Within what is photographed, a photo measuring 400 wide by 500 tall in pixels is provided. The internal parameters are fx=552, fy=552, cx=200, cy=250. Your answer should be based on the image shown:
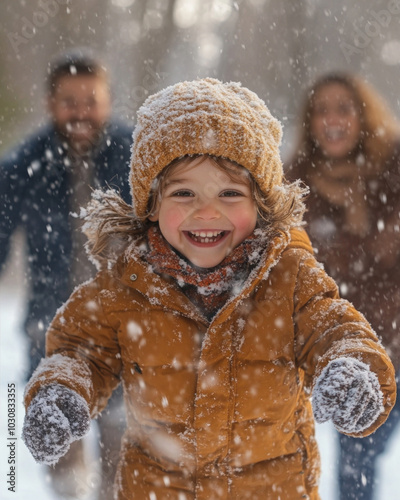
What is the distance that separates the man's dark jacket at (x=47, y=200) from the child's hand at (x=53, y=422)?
51.9 inches

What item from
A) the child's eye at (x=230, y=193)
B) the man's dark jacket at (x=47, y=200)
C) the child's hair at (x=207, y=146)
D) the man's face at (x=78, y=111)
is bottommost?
the child's eye at (x=230, y=193)

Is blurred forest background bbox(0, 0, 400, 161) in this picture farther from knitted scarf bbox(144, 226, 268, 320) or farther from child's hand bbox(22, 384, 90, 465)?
child's hand bbox(22, 384, 90, 465)

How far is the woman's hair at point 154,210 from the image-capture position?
173cm

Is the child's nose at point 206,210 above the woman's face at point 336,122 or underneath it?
underneath

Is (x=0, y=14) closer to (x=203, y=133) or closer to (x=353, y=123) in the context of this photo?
(x=353, y=123)

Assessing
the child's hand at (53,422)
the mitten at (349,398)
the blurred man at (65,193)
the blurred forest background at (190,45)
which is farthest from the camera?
the blurred forest background at (190,45)

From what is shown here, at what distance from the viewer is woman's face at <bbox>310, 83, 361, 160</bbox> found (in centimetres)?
254

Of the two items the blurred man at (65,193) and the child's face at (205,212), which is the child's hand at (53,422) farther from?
the blurred man at (65,193)

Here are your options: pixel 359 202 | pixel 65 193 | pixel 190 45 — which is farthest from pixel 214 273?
pixel 190 45

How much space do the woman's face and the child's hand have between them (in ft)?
5.37

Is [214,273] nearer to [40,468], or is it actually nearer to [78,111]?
[78,111]

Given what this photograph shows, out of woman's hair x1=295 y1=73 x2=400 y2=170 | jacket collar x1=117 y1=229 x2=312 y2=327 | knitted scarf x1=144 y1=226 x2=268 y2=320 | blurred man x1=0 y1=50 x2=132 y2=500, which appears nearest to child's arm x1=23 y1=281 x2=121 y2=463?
jacket collar x1=117 y1=229 x2=312 y2=327

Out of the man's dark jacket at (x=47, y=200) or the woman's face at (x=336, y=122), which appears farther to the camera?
the man's dark jacket at (x=47, y=200)

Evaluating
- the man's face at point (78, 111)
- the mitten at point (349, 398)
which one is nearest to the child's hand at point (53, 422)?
the mitten at point (349, 398)
